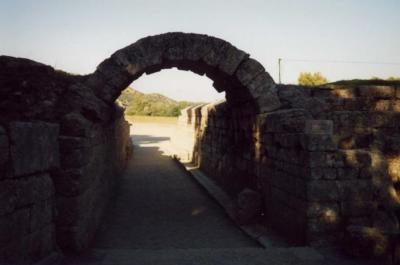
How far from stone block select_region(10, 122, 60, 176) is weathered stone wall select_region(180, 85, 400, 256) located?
3.48m

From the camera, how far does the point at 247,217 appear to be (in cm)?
764

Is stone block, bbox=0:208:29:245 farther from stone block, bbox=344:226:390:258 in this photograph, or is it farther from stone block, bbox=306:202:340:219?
stone block, bbox=344:226:390:258

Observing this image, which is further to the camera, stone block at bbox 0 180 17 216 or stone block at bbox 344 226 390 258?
stone block at bbox 344 226 390 258

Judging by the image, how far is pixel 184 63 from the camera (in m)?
8.11

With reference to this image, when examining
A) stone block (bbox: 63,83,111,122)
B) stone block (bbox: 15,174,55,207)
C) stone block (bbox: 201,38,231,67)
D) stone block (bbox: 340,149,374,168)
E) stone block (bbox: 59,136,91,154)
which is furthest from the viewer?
stone block (bbox: 201,38,231,67)

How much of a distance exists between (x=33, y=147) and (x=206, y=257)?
2592 mm

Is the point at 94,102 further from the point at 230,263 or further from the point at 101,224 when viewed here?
the point at 230,263

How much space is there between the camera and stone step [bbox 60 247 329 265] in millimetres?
5125

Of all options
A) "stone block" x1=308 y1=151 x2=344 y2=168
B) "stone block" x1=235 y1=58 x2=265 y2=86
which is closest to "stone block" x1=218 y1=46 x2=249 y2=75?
"stone block" x1=235 y1=58 x2=265 y2=86

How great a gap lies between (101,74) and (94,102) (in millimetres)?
831

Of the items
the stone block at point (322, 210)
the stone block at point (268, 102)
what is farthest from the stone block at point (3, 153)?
the stone block at point (268, 102)

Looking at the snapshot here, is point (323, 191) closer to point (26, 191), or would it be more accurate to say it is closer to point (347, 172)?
point (347, 172)

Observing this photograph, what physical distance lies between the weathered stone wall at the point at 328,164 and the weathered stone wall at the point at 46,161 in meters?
3.11

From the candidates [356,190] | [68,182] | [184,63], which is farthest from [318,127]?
[68,182]
